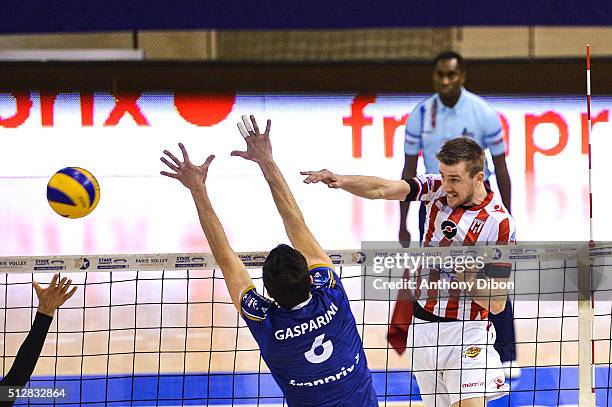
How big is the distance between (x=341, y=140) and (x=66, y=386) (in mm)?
7039

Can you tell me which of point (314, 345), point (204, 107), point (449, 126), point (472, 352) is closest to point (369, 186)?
point (472, 352)

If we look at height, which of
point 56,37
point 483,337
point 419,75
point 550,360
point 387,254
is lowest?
point 550,360

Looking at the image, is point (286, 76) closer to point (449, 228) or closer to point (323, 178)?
point (449, 228)

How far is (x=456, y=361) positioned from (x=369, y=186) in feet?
2.99

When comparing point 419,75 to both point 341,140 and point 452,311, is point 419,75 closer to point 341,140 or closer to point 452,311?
point 341,140

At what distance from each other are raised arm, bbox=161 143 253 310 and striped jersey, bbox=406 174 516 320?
45.9 inches

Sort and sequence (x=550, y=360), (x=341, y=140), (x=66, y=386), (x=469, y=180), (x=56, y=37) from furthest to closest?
(x=56, y=37), (x=341, y=140), (x=550, y=360), (x=66, y=386), (x=469, y=180)

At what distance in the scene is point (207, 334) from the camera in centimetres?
733

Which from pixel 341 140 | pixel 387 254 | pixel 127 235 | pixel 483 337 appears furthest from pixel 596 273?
pixel 341 140

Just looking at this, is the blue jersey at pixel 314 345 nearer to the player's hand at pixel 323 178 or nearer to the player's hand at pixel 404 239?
the player's hand at pixel 323 178

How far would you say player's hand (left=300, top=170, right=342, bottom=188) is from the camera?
14.0ft

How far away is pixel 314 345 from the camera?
3732mm

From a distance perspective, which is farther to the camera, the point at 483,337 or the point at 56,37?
the point at 56,37

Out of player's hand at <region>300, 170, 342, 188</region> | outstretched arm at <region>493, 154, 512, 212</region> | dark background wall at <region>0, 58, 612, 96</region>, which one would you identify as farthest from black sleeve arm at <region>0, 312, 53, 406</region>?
dark background wall at <region>0, 58, 612, 96</region>
